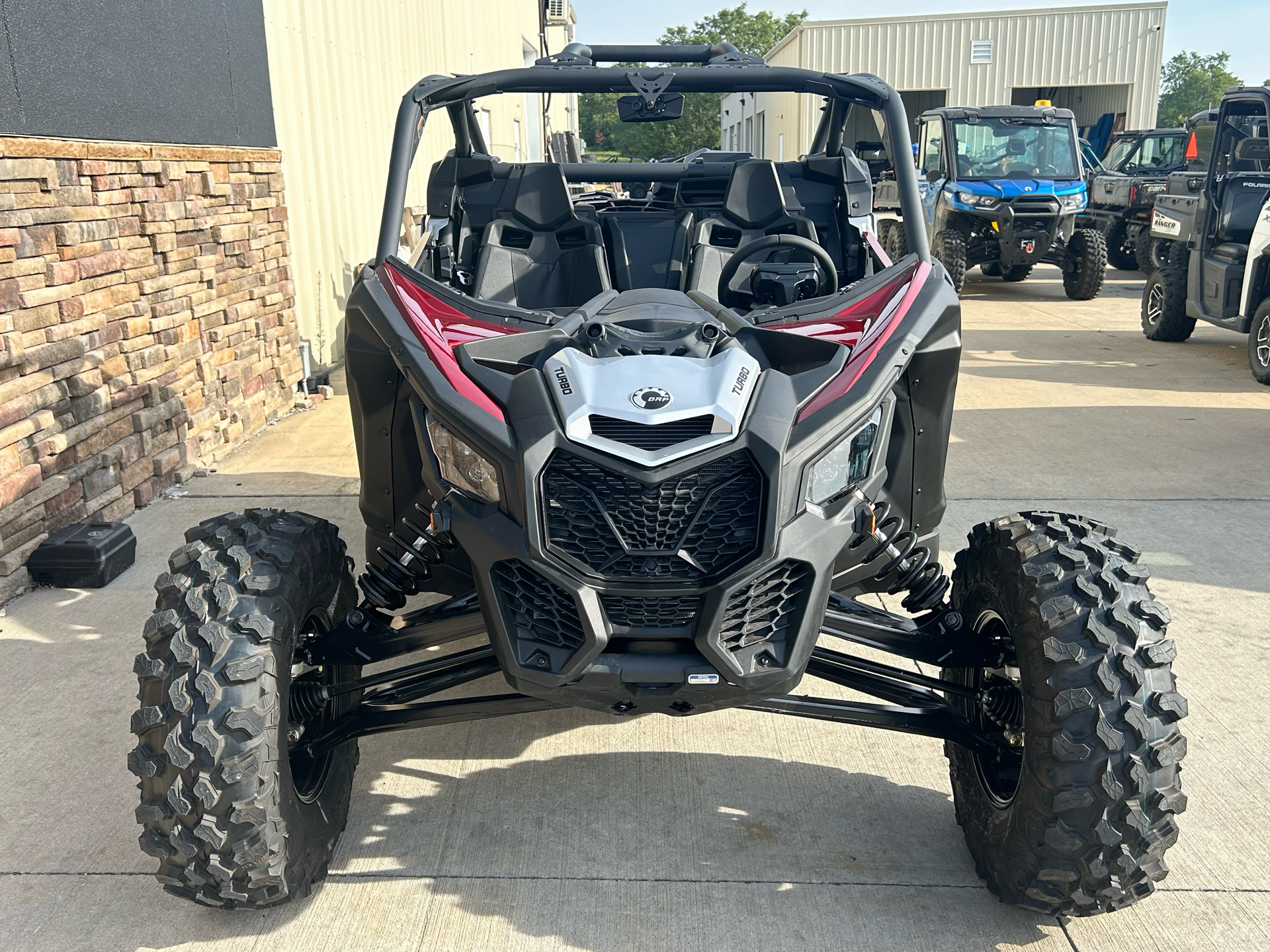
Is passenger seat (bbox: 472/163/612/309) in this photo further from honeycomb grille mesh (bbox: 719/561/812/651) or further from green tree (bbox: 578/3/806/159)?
green tree (bbox: 578/3/806/159)

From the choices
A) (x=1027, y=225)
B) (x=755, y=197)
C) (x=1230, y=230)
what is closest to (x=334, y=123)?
(x=755, y=197)

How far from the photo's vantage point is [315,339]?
28.1 ft

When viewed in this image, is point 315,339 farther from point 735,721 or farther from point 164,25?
point 735,721

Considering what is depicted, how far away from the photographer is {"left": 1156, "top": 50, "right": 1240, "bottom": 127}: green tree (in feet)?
376

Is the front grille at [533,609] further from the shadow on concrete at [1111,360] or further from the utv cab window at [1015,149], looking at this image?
the utv cab window at [1015,149]

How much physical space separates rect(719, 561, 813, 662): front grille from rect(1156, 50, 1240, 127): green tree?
391 feet

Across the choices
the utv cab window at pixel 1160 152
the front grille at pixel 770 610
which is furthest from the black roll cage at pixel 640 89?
the utv cab window at pixel 1160 152

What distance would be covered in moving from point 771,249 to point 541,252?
2.68 ft

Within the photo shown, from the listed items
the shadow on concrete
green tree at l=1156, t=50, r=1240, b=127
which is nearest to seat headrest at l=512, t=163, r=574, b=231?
the shadow on concrete

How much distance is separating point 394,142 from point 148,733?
2.05 m

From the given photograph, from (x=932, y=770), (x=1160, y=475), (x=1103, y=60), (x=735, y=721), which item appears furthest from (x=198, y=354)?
(x=1103, y=60)

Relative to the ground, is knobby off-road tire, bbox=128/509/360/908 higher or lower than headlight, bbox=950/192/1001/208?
lower

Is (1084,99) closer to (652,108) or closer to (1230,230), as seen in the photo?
(1230,230)

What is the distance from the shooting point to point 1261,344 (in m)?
8.69
